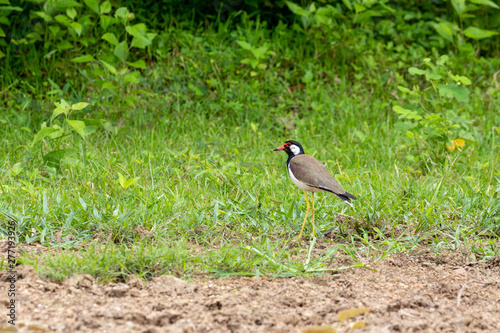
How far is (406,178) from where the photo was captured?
492cm

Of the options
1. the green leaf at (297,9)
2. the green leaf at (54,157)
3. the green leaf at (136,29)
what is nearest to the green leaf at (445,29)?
the green leaf at (297,9)

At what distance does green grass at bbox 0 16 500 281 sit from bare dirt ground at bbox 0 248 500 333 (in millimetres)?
144

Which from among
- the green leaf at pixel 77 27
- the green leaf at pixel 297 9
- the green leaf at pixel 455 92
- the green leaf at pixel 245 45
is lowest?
the green leaf at pixel 455 92

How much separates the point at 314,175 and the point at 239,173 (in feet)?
3.89

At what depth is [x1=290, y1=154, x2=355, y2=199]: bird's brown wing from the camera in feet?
12.5

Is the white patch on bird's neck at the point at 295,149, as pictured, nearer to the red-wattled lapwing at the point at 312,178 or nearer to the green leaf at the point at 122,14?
the red-wattled lapwing at the point at 312,178

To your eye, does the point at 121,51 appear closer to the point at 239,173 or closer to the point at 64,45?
the point at 64,45

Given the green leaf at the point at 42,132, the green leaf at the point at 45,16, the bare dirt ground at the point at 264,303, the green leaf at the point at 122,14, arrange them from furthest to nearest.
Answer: the green leaf at the point at 45,16 → the green leaf at the point at 122,14 → the green leaf at the point at 42,132 → the bare dirt ground at the point at 264,303

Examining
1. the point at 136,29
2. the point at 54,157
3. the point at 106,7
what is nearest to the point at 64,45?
the point at 106,7

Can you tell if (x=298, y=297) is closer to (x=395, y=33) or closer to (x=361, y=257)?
(x=361, y=257)

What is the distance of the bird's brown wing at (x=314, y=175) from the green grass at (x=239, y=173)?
366mm

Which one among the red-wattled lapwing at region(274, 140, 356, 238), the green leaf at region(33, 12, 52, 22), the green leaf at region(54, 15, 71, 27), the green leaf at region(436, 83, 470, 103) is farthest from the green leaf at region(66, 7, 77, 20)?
the green leaf at region(436, 83, 470, 103)

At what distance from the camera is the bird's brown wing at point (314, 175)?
3803 mm

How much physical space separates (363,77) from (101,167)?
13.4ft
